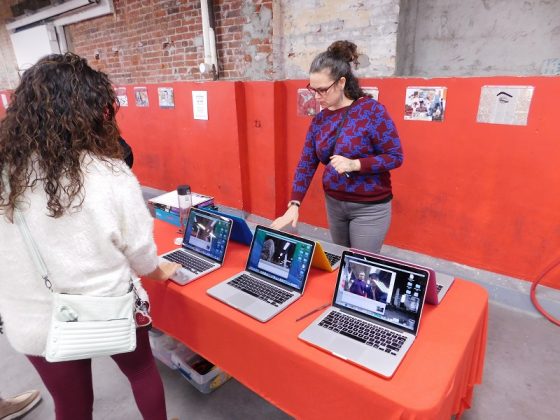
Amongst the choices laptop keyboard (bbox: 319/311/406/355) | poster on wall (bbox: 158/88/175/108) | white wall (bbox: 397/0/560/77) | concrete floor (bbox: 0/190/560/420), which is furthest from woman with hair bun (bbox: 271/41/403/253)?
poster on wall (bbox: 158/88/175/108)

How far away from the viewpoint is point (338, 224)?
188 cm

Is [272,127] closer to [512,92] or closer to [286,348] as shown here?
[512,92]

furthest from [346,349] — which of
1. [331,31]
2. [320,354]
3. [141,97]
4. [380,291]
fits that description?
[141,97]

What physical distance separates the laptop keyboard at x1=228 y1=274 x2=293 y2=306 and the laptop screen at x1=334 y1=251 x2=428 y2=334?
0.65 ft

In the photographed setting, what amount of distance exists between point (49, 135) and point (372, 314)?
1.03 m

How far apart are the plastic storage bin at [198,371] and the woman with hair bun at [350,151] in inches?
31.5

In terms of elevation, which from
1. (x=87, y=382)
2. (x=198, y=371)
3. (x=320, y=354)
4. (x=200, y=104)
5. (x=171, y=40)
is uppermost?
(x=171, y=40)

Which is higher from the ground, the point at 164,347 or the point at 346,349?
the point at 346,349

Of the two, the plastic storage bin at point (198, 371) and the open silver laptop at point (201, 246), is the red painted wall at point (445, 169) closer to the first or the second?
the open silver laptop at point (201, 246)

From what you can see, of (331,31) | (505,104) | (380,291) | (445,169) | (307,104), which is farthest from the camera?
(307,104)

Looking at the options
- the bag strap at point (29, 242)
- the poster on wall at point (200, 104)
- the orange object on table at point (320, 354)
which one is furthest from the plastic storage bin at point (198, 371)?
the poster on wall at point (200, 104)

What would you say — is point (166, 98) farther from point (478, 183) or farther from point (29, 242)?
point (29, 242)

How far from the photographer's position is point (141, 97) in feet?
14.1

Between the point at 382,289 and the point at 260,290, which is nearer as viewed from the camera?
the point at 382,289
